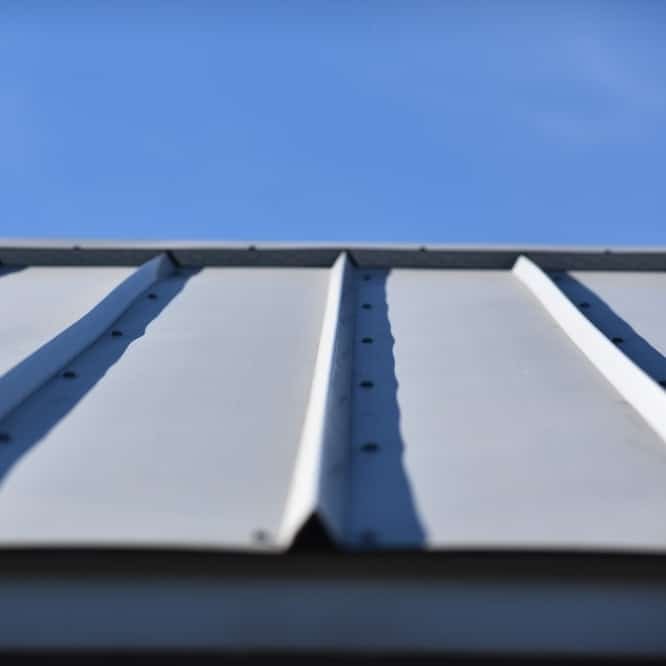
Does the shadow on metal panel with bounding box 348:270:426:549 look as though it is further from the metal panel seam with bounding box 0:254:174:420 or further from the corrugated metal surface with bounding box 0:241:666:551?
the metal panel seam with bounding box 0:254:174:420

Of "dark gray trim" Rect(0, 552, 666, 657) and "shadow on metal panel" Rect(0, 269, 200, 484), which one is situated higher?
"shadow on metal panel" Rect(0, 269, 200, 484)

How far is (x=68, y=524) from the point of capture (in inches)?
39.2

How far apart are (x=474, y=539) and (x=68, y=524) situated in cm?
48

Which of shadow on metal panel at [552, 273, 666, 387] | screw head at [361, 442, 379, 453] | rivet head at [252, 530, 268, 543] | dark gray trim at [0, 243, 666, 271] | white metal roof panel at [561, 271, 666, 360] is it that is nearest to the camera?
rivet head at [252, 530, 268, 543]

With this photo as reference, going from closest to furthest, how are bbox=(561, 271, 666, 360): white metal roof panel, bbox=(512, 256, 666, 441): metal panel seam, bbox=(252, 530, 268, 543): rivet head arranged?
bbox=(252, 530, 268, 543): rivet head, bbox=(512, 256, 666, 441): metal panel seam, bbox=(561, 271, 666, 360): white metal roof panel

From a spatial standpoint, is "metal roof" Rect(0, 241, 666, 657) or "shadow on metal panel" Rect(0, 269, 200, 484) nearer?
"metal roof" Rect(0, 241, 666, 657)

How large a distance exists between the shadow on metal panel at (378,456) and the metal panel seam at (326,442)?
0.07 ft

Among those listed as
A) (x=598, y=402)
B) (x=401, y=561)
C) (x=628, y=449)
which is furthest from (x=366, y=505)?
(x=598, y=402)

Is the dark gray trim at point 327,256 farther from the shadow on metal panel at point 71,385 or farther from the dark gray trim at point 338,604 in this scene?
the dark gray trim at point 338,604

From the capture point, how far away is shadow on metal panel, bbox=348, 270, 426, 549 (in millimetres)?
973

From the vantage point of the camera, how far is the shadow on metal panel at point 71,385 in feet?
4.15

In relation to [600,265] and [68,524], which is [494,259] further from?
[68,524]

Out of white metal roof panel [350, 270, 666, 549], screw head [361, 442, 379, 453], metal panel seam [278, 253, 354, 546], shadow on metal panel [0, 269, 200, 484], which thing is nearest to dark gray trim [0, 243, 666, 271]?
shadow on metal panel [0, 269, 200, 484]

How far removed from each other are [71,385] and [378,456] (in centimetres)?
61
